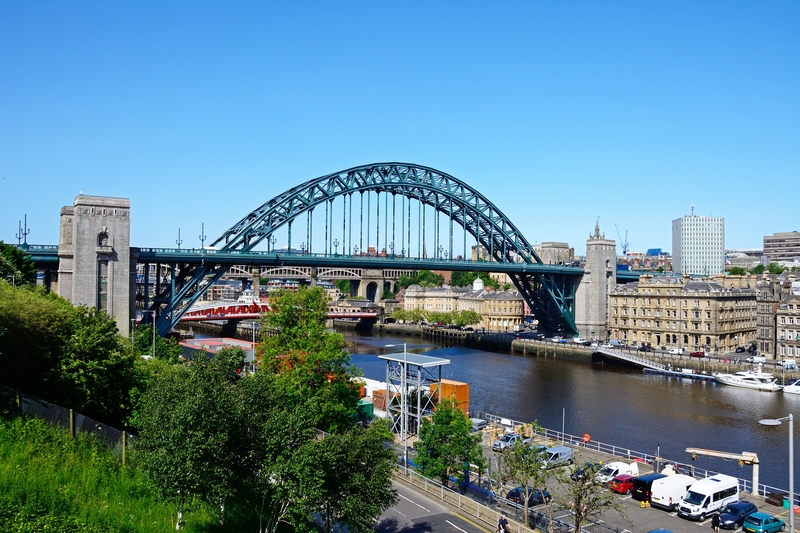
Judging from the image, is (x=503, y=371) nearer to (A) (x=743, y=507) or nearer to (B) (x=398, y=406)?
(B) (x=398, y=406)

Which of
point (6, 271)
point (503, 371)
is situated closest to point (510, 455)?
point (6, 271)

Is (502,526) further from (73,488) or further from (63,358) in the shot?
(63,358)

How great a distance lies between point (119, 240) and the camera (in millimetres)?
45125

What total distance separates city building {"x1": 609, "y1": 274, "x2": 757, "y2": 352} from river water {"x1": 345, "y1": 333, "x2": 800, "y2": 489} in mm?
8518

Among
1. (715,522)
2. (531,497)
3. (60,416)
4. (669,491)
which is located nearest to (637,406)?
(669,491)

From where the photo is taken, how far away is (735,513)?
68.4 feet

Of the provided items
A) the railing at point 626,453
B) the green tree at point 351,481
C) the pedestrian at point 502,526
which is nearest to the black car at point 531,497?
the pedestrian at point 502,526

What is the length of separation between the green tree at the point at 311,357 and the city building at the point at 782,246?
636 ft

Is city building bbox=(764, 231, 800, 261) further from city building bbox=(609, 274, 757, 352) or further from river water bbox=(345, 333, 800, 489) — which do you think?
river water bbox=(345, 333, 800, 489)

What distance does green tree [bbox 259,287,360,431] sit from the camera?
2480 centimetres

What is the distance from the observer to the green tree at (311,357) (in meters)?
24.8

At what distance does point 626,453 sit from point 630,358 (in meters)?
30.6

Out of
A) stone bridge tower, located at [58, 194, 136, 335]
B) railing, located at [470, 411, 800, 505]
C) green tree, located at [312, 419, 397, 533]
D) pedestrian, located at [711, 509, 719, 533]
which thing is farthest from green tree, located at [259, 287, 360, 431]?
stone bridge tower, located at [58, 194, 136, 335]

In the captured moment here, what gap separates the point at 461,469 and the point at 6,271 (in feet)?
81.2
